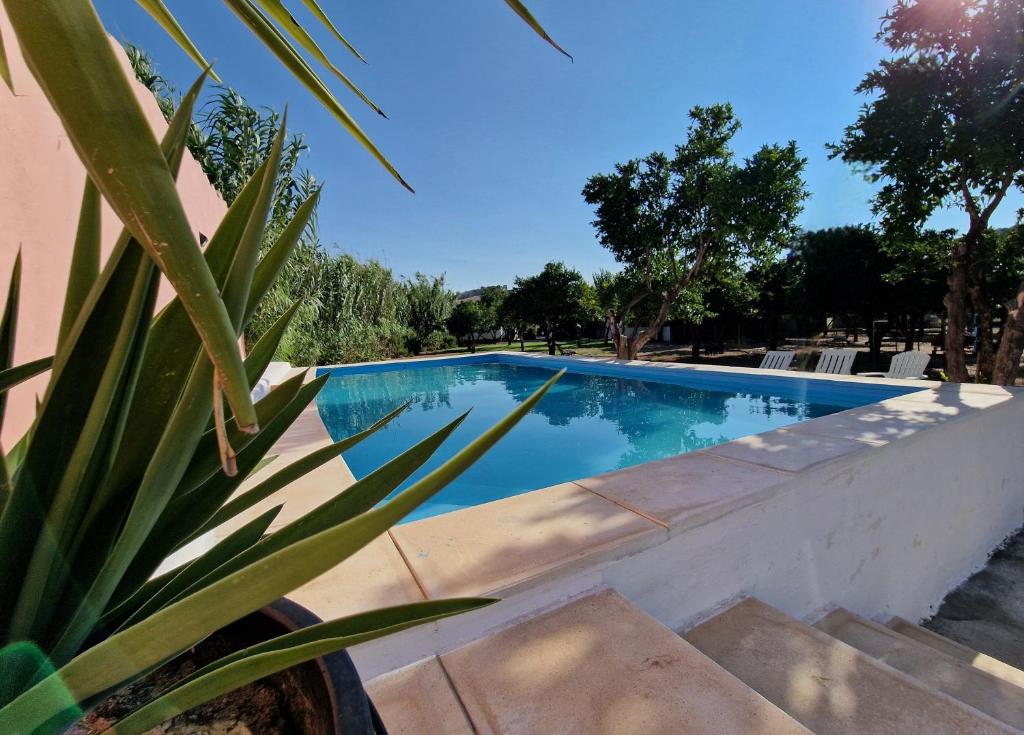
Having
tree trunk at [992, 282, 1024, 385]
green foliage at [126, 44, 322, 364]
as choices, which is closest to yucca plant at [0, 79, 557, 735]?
green foliage at [126, 44, 322, 364]

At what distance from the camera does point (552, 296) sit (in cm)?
1925

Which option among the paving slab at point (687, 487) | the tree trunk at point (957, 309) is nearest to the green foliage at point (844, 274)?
the tree trunk at point (957, 309)

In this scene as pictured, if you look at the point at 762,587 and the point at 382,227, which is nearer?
the point at 762,587

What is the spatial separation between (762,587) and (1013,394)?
14.9 ft

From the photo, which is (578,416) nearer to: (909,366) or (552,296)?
(909,366)

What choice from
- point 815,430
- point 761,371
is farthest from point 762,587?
point 761,371

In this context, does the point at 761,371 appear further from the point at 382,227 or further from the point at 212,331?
the point at 382,227

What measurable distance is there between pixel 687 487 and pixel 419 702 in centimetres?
156

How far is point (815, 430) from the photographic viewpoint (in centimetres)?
333

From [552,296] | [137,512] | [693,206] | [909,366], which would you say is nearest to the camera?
[137,512]

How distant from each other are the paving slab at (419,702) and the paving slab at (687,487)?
105 cm

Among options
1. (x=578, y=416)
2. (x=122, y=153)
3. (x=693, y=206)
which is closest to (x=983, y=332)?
(x=693, y=206)

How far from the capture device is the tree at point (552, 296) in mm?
19312

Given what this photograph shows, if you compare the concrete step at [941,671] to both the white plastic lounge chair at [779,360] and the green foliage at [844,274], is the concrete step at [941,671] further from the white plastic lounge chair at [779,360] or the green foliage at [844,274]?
the green foliage at [844,274]
